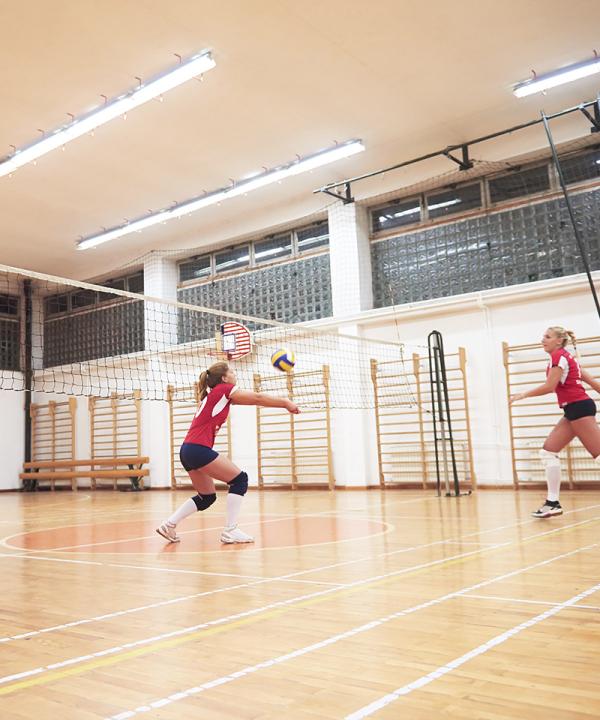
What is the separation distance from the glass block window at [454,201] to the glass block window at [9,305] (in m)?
12.0

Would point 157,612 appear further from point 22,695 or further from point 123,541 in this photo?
point 123,541

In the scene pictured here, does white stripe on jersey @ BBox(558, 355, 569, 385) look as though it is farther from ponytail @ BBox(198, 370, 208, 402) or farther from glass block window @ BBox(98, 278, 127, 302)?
glass block window @ BBox(98, 278, 127, 302)

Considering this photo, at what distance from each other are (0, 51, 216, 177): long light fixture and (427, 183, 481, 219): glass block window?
5.35 meters

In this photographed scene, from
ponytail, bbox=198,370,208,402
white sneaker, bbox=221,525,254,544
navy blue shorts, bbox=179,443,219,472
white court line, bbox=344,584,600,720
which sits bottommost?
white court line, bbox=344,584,600,720

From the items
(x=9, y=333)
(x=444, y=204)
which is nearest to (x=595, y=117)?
(x=444, y=204)

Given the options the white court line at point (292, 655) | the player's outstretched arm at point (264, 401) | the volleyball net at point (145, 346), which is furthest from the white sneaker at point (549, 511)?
the volleyball net at point (145, 346)

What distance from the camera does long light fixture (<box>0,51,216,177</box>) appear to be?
8812 millimetres

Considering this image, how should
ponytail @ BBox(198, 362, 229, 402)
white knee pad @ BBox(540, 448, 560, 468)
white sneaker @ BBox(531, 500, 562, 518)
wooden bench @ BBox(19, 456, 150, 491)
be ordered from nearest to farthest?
ponytail @ BBox(198, 362, 229, 402), white sneaker @ BBox(531, 500, 562, 518), white knee pad @ BBox(540, 448, 560, 468), wooden bench @ BBox(19, 456, 150, 491)

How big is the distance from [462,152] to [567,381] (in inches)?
257

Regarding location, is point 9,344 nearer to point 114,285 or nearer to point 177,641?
point 114,285

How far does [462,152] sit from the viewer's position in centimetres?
1162

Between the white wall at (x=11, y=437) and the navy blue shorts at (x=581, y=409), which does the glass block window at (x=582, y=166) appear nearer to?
the navy blue shorts at (x=581, y=409)

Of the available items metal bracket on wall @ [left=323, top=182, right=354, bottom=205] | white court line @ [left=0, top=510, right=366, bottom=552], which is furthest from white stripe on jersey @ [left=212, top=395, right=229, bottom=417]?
metal bracket on wall @ [left=323, top=182, right=354, bottom=205]

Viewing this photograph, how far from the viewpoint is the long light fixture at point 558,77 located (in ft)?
30.1
